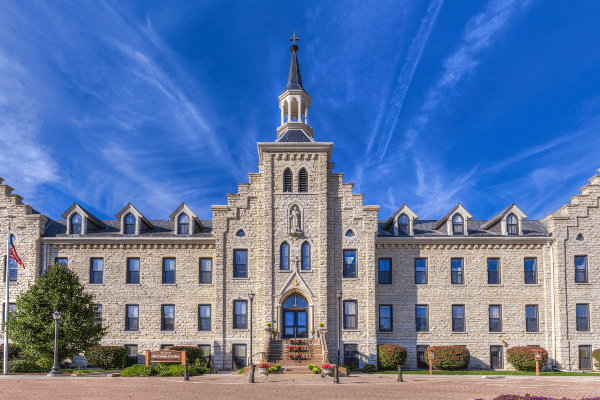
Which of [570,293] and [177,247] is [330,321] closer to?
[177,247]

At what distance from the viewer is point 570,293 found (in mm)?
34031

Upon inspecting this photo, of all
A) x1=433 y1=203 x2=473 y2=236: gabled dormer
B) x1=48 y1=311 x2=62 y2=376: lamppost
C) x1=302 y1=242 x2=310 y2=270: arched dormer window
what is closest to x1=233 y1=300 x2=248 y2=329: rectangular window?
x1=302 y1=242 x2=310 y2=270: arched dormer window

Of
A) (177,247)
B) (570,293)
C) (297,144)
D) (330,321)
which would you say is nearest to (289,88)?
(297,144)

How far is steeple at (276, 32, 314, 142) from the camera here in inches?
1399

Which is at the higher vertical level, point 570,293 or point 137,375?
point 570,293

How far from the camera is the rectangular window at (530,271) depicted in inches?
1375

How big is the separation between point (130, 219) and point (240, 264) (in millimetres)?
8390

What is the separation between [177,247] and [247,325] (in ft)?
23.0

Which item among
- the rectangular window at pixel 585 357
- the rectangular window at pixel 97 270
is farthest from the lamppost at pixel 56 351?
the rectangular window at pixel 585 357

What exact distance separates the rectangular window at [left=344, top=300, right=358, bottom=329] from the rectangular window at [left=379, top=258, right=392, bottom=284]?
268 centimetres

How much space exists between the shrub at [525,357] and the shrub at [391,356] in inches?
271

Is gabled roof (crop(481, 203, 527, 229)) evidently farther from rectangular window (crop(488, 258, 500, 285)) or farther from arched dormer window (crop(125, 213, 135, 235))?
arched dormer window (crop(125, 213, 135, 235))

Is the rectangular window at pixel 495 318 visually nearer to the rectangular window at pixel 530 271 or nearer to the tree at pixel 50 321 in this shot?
the rectangular window at pixel 530 271

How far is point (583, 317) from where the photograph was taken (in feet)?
112
